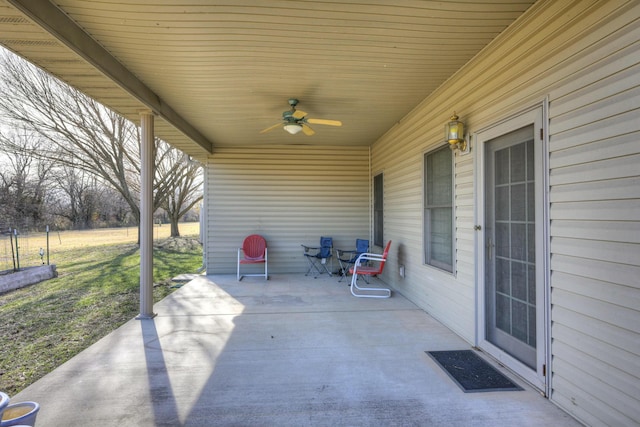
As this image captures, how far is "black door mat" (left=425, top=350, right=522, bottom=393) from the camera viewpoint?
2166 mm

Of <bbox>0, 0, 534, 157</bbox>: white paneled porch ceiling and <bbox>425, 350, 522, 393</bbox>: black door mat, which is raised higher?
<bbox>0, 0, 534, 157</bbox>: white paneled porch ceiling

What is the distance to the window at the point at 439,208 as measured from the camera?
3.45 meters

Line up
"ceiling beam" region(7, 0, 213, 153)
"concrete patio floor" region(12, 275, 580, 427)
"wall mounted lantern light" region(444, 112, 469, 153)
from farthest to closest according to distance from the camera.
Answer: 1. "wall mounted lantern light" region(444, 112, 469, 153)
2. "ceiling beam" region(7, 0, 213, 153)
3. "concrete patio floor" region(12, 275, 580, 427)

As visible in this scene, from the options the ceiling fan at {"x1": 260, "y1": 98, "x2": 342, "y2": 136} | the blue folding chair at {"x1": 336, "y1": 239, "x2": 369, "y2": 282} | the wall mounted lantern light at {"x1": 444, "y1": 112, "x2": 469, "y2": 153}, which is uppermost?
the ceiling fan at {"x1": 260, "y1": 98, "x2": 342, "y2": 136}

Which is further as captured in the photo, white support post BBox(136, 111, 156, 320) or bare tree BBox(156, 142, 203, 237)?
bare tree BBox(156, 142, 203, 237)

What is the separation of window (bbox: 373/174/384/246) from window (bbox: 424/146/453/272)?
1946 mm

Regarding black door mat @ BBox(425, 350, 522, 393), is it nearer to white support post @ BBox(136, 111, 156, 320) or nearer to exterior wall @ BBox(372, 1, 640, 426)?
exterior wall @ BBox(372, 1, 640, 426)

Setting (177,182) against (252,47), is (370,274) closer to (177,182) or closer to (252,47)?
(252,47)

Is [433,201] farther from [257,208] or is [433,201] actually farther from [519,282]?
[257,208]

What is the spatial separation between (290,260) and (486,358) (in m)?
4.29

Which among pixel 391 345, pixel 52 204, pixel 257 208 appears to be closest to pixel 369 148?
pixel 257 208

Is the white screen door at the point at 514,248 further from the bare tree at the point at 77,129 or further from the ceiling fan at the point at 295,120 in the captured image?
the bare tree at the point at 77,129

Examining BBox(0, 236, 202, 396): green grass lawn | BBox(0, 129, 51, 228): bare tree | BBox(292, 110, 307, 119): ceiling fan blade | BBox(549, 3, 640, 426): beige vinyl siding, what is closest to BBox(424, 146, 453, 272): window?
BBox(549, 3, 640, 426): beige vinyl siding

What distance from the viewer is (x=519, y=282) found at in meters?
2.36
